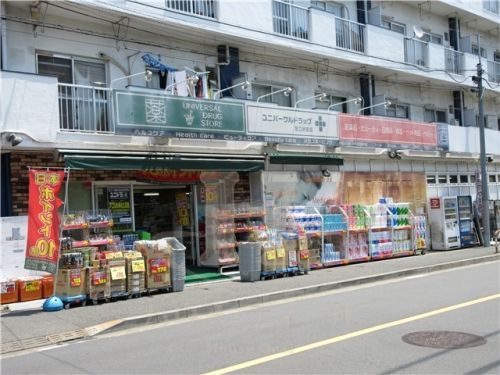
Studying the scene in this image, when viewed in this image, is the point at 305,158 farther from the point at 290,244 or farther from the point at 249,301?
the point at 249,301

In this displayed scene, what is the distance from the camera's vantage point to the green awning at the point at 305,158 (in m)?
15.4

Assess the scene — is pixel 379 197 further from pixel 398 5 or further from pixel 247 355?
pixel 247 355

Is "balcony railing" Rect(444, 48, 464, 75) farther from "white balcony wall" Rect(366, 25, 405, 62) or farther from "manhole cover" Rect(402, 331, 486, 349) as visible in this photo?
"manhole cover" Rect(402, 331, 486, 349)

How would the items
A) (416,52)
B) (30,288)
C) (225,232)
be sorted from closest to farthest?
(30,288)
(225,232)
(416,52)

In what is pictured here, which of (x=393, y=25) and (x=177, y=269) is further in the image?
(x=393, y=25)

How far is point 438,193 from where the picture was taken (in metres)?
21.1

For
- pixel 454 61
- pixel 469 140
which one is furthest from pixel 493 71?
pixel 469 140

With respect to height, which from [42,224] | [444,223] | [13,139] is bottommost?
[444,223]

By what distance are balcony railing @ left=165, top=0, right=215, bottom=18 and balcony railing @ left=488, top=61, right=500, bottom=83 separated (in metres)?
15.3

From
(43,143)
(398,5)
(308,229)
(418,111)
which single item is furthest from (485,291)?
(398,5)

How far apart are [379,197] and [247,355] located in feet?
42.4

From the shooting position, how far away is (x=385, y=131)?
719 inches

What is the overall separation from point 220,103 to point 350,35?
759cm

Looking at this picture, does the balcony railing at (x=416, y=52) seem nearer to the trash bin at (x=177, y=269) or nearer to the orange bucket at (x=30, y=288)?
the trash bin at (x=177, y=269)
